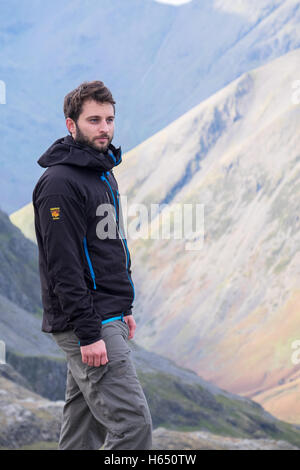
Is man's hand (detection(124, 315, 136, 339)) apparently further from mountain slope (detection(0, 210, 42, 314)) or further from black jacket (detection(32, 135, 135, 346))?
mountain slope (detection(0, 210, 42, 314))

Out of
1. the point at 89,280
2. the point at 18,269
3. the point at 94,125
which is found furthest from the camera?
the point at 18,269

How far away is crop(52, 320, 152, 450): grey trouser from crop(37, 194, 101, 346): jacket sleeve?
0.24 metres

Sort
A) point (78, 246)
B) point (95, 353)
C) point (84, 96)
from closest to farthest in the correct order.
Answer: point (95, 353), point (78, 246), point (84, 96)

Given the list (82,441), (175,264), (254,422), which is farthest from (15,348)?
(175,264)

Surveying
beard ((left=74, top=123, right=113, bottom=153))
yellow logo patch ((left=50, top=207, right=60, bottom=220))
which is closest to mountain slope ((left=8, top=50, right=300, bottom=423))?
beard ((left=74, top=123, right=113, bottom=153))

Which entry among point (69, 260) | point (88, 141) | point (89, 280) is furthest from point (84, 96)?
point (89, 280)

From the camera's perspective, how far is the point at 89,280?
20.5 feet

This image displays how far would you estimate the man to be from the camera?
595cm

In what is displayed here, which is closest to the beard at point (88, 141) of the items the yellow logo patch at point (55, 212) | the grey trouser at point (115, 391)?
the yellow logo patch at point (55, 212)

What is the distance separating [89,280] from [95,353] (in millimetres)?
678

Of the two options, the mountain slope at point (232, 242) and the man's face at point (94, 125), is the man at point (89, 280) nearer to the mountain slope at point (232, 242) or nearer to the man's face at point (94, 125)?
the man's face at point (94, 125)

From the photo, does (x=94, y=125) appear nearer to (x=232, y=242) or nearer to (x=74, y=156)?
(x=74, y=156)

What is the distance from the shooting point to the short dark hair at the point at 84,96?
639 centimetres
